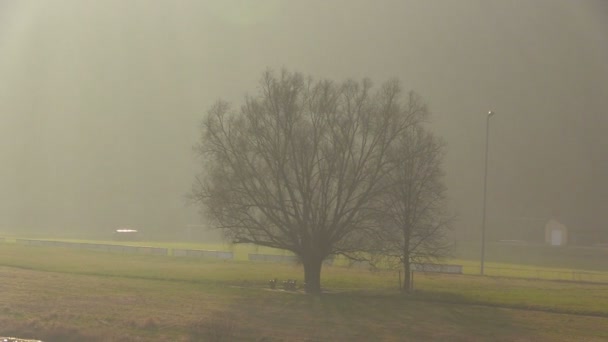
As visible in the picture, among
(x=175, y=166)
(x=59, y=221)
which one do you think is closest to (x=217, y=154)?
(x=59, y=221)

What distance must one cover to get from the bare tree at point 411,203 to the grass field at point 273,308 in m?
2.20

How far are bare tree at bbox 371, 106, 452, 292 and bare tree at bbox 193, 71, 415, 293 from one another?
2.07ft

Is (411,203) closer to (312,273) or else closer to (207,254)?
(312,273)

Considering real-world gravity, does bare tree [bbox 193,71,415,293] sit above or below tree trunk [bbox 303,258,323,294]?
above

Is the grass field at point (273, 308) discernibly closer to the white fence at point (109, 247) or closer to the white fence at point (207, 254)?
the white fence at point (207, 254)

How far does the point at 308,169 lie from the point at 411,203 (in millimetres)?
5729

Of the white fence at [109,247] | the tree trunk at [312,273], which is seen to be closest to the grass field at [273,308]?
the tree trunk at [312,273]

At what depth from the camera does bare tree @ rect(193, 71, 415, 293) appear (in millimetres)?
35938

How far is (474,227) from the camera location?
116500 mm

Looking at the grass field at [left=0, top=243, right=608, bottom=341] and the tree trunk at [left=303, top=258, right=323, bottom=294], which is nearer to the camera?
the grass field at [left=0, top=243, right=608, bottom=341]

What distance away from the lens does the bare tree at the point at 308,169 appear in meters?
35.9

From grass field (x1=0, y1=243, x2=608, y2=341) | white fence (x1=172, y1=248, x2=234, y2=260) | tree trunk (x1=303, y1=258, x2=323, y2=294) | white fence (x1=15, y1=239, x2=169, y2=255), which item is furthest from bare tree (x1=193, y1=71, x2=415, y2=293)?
white fence (x1=15, y1=239, x2=169, y2=255)

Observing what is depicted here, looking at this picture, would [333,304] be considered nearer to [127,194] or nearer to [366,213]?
[366,213]

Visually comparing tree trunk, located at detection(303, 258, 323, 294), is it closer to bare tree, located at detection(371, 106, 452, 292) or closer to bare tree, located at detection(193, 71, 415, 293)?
bare tree, located at detection(193, 71, 415, 293)
